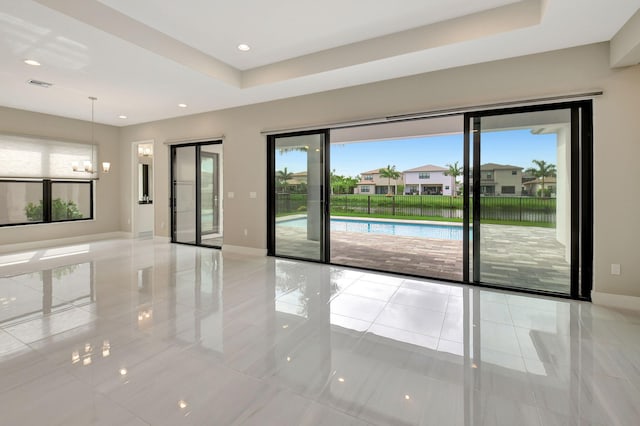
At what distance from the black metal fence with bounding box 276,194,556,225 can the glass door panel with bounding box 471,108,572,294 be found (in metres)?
0.01

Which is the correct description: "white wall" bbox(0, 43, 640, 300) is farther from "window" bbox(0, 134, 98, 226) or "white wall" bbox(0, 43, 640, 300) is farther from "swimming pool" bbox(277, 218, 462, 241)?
"swimming pool" bbox(277, 218, 462, 241)

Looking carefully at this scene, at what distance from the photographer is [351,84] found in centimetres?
465

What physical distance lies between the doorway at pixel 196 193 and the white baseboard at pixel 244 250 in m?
0.67

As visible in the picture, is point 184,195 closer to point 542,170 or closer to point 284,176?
point 284,176

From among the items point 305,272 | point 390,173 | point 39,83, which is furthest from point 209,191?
point 390,173

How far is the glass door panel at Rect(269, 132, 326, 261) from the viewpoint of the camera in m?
5.33

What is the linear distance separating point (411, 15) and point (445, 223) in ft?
32.8

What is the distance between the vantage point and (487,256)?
4.09 meters

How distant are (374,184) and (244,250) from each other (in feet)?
41.8

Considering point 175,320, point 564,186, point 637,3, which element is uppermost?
point 637,3

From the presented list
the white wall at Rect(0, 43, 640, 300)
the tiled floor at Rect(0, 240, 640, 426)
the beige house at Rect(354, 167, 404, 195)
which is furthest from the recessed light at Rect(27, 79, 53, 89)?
the beige house at Rect(354, 167, 404, 195)

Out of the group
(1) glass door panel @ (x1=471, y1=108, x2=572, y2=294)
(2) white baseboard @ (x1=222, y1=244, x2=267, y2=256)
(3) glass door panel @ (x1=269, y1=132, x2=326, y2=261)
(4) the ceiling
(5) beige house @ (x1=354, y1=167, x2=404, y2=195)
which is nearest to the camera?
(4) the ceiling

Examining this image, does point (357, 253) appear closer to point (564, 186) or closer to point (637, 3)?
point (564, 186)

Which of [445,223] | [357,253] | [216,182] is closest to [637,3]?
[357,253]
